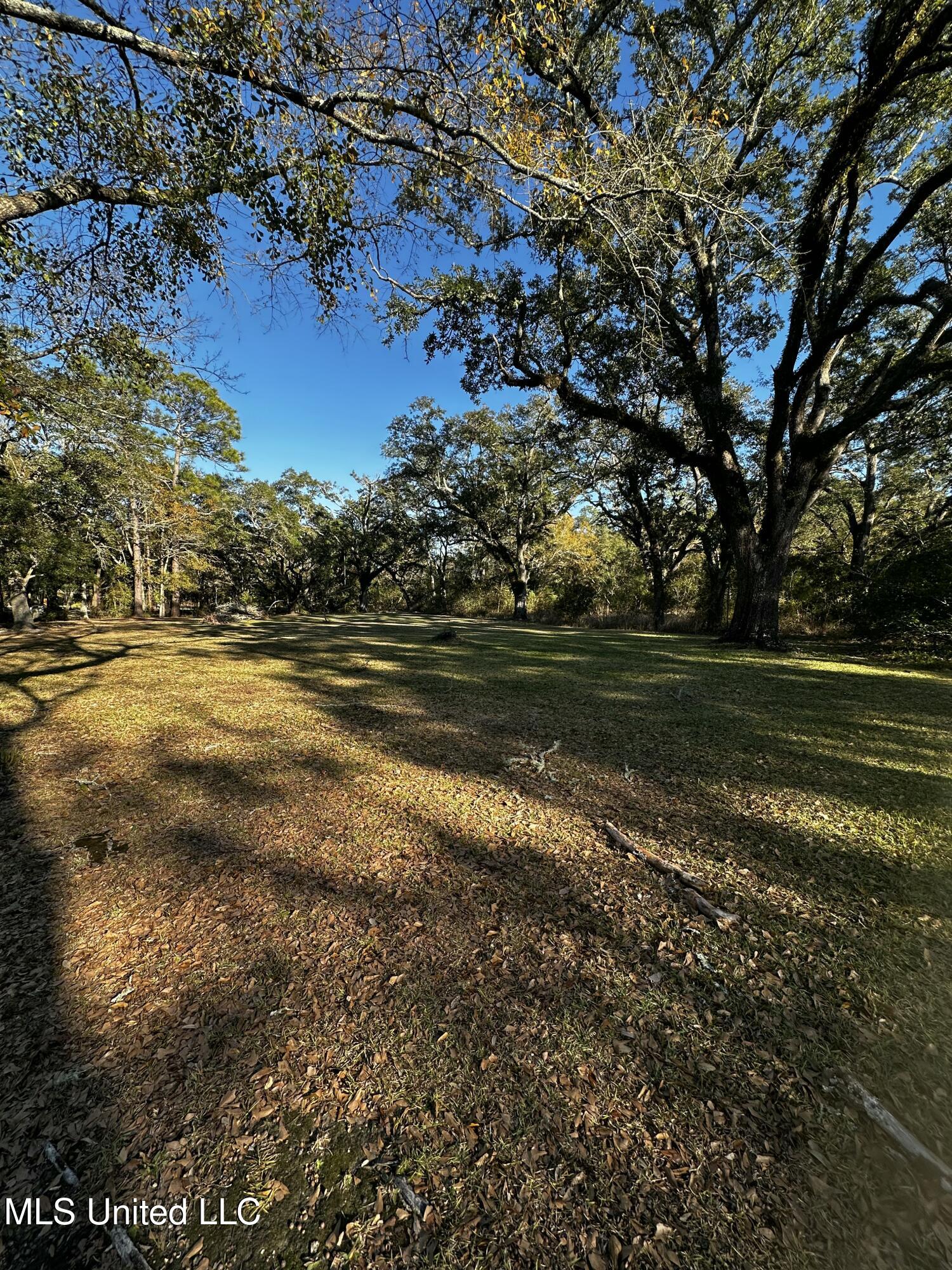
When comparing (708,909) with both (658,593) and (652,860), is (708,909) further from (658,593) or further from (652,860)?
(658,593)

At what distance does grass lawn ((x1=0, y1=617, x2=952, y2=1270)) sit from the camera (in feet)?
3.06

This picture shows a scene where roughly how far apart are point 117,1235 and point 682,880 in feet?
6.33

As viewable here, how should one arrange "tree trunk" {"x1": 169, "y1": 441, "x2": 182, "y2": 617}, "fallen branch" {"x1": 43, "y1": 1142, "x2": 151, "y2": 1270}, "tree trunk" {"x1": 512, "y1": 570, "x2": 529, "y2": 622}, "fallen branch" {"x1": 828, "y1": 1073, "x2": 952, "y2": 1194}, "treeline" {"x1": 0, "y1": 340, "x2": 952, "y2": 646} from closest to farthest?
"fallen branch" {"x1": 43, "y1": 1142, "x2": 151, "y2": 1270}
"fallen branch" {"x1": 828, "y1": 1073, "x2": 952, "y2": 1194}
"treeline" {"x1": 0, "y1": 340, "x2": 952, "y2": 646}
"tree trunk" {"x1": 169, "y1": 441, "x2": 182, "y2": 617}
"tree trunk" {"x1": 512, "y1": 570, "x2": 529, "y2": 622}

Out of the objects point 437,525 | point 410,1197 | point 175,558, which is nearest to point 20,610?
point 175,558

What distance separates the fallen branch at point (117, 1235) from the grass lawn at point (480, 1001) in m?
0.02

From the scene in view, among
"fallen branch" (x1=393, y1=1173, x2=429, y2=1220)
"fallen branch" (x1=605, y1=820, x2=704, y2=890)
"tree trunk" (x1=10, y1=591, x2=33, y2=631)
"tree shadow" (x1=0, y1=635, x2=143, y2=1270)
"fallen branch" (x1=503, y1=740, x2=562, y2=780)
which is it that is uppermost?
"tree trunk" (x1=10, y1=591, x2=33, y2=631)

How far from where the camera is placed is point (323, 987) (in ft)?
4.74

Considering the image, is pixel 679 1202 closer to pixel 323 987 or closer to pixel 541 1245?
pixel 541 1245

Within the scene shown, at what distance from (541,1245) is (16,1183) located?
1.13 metres

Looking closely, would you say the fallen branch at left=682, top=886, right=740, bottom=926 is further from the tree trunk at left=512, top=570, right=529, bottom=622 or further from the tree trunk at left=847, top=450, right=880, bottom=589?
the tree trunk at left=512, top=570, right=529, bottom=622

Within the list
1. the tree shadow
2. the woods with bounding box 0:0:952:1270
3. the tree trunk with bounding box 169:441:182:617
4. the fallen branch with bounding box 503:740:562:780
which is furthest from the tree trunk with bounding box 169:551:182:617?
the fallen branch with bounding box 503:740:562:780

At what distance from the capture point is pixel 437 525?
21734 mm

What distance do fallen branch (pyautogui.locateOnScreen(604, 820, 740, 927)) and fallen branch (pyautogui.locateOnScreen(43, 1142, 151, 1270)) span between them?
179 cm

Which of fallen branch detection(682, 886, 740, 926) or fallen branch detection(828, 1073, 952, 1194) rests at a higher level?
fallen branch detection(682, 886, 740, 926)
